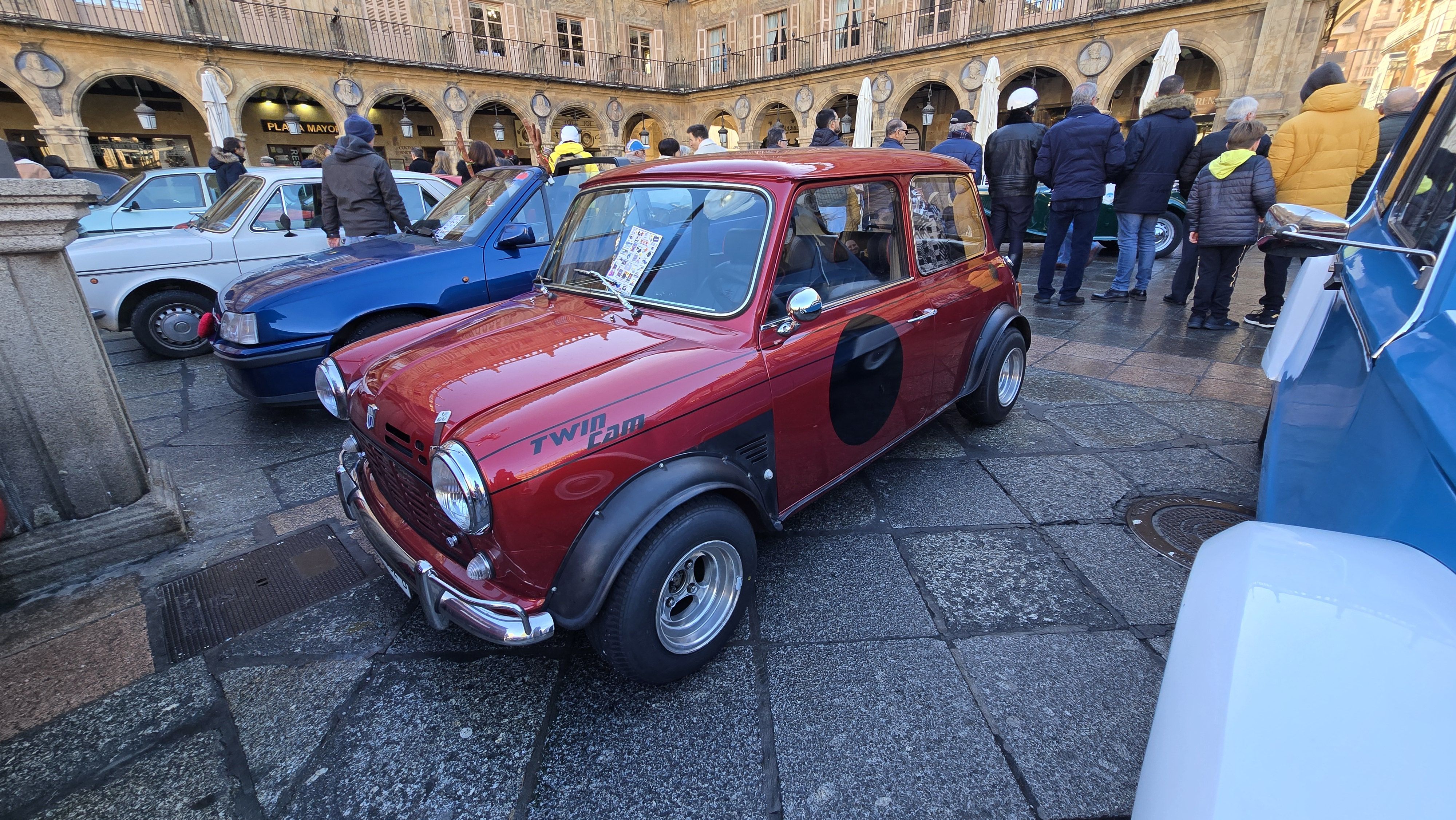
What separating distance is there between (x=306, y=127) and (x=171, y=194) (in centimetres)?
1784

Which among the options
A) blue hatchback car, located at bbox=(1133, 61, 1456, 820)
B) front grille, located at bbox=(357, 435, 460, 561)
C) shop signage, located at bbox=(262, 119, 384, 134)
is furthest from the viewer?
shop signage, located at bbox=(262, 119, 384, 134)

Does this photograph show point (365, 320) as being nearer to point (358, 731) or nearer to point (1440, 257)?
point (358, 731)

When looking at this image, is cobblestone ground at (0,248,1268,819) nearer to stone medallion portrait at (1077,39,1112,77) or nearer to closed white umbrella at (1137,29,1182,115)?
closed white umbrella at (1137,29,1182,115)

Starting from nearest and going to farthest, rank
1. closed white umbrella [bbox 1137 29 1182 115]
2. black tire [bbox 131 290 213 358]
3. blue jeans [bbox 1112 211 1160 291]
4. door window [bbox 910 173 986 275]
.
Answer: door window [bbox 910 173 986 275], black tire [bbox 131 290 213 358], blue jeans [bbox 1112 211 1160 291], closed white umbrella [bbox 1137 29 1182 115]

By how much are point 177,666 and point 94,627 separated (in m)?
0.57

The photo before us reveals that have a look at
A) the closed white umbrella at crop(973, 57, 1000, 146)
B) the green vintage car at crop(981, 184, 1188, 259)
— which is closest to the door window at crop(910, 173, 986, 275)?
the green vintage car at crop(981, 184, 1188, 259)

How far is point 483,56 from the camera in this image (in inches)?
892

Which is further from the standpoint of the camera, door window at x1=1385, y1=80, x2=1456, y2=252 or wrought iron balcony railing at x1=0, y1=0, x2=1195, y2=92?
wrought iron balcony railing at x1=0, y1=0, x2=1195, y2=92

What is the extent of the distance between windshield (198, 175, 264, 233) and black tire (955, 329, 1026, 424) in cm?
701

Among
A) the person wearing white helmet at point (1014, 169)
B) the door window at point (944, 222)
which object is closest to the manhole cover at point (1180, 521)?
the door window at point (944, 222)

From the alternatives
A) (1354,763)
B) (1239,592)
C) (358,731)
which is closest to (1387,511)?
(1239,592)

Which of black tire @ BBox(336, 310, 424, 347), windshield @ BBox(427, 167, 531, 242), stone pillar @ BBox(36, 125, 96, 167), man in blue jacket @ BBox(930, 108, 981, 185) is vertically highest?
stone pillar @ BBox(36, 125, 96, 167)

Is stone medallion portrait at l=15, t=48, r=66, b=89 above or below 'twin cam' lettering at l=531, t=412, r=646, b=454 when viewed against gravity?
above

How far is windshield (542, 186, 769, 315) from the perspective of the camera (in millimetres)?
2484
